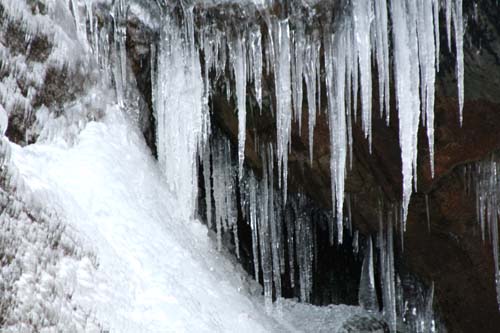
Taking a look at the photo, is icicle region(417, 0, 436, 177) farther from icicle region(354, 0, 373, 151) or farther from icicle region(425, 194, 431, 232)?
icicle region(425, 194, 431, 232)

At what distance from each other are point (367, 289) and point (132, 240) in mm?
3479

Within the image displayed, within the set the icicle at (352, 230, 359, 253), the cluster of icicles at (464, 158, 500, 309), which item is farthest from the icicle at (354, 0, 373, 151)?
the icicle at (352, 230, 359, 253)

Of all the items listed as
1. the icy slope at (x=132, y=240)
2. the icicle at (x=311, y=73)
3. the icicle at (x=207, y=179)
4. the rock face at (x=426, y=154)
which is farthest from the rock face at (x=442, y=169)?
the icy slope at (x=132, y=240)

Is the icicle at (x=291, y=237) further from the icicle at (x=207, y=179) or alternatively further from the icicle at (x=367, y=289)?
the icicle at (x=207, y=179)

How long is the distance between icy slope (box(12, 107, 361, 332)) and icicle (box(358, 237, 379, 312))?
1.63 metres

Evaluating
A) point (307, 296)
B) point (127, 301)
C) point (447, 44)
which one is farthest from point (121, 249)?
point (307, 296)

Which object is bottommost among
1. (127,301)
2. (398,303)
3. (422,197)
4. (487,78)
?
(398,303)

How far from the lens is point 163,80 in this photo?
5812 millimetres

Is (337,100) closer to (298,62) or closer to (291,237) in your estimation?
(298,62)

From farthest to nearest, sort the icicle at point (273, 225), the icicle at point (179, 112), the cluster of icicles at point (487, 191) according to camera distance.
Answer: the icicle at point (273, 225) → the cluster of icicles at point (487, 191) → the icicle at point (179, 112)

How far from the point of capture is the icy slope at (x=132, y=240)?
418 cm

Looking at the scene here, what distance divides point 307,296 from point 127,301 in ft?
11.5

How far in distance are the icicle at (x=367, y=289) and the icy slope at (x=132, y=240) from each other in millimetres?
1628

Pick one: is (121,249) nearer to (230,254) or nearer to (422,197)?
(230,254)
